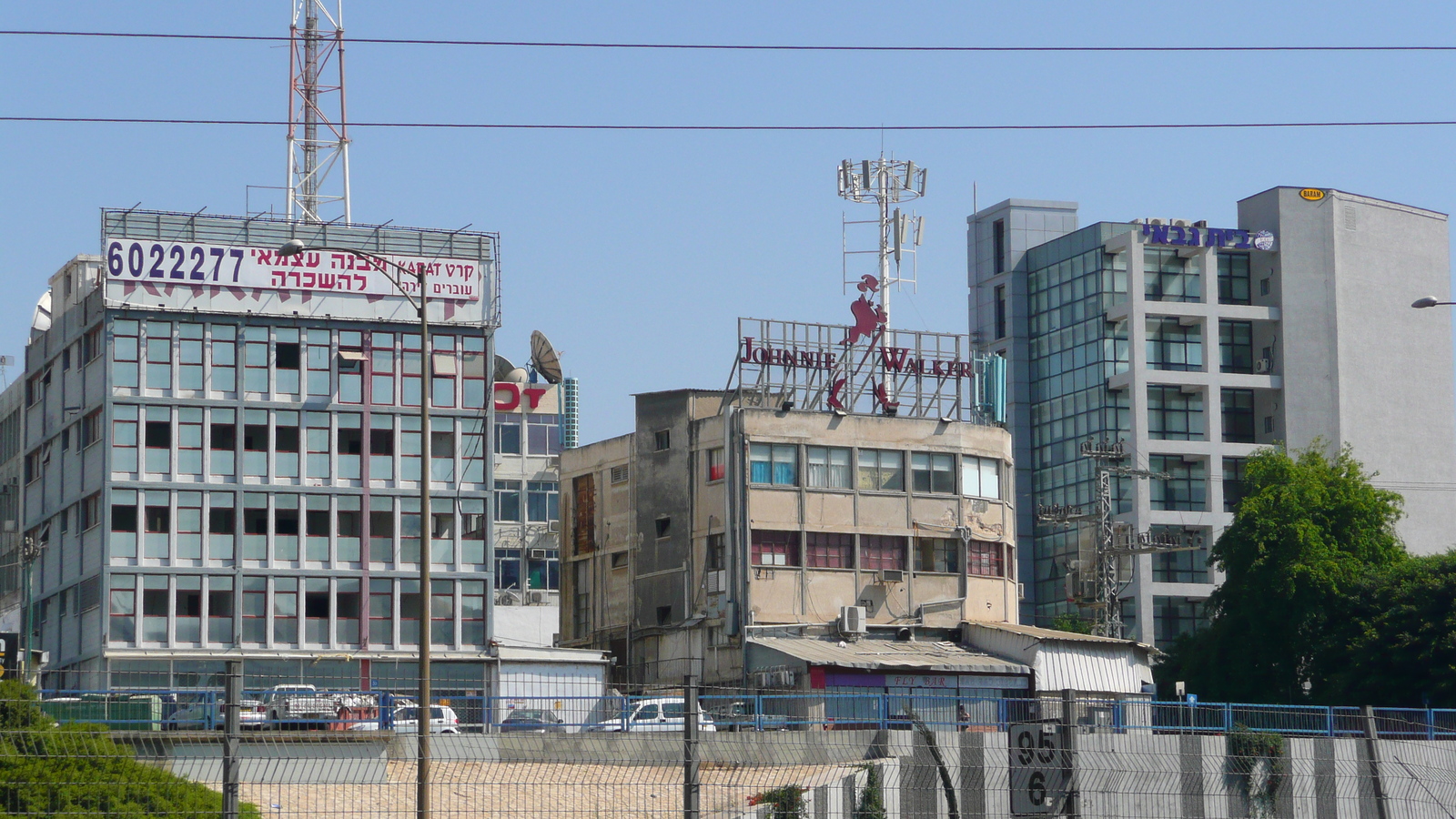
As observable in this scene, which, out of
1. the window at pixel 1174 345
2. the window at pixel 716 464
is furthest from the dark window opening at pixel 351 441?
the window at pixel 1174 345

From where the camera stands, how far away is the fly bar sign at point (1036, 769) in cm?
1788

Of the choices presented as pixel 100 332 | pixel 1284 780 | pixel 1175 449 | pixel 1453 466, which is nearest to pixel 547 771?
pixel 1284 780

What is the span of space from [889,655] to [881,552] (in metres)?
5.55

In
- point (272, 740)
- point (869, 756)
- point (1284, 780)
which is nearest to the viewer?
point (272, 740)

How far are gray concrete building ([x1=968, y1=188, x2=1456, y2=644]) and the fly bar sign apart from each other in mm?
86519

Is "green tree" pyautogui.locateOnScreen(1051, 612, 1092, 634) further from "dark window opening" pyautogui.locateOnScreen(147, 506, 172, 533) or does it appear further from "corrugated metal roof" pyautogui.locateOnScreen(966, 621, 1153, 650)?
"dark window opening" pyautogui.locateOnScreen(147, 506, 172, 533)

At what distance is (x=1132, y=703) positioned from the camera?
28.2 meters

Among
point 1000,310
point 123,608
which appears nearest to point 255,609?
point 123,608

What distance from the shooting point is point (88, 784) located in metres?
18.2

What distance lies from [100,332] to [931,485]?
93.5ft

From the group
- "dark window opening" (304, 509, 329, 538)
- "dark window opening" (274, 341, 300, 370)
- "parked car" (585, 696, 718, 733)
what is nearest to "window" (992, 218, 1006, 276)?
"dark window opening" (274, 341, 300, 370)

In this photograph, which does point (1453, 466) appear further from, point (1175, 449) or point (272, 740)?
point (272, 740)

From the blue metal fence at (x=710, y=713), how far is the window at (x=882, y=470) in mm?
31099

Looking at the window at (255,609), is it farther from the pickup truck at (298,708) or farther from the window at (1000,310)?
the window at (1000,310)
